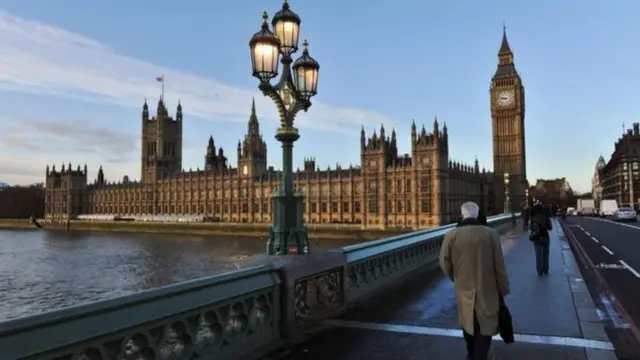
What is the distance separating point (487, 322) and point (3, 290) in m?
33.6

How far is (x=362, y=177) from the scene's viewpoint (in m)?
90.2

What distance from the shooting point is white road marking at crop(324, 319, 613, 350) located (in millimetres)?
6059

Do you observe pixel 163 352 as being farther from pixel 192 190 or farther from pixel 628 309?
pixel 192 190

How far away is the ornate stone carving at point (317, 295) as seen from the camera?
261 inches

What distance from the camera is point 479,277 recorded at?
467 centimetres

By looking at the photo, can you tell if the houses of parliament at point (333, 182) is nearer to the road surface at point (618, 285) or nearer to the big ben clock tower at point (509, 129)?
the big ben clock tower at point (509, 129)

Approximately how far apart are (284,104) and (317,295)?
3.44 m

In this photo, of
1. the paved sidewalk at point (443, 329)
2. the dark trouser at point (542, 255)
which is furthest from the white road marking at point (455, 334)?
the dark trouser at point (542, 255)

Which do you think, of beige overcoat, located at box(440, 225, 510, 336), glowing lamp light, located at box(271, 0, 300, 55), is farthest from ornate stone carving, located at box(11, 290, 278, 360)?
glowing lamp light, located at box(271, 0, 300, 55)

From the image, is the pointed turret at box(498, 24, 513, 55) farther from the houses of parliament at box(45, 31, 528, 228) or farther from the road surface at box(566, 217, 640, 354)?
the road surface at box(566, 217, 640, 354)

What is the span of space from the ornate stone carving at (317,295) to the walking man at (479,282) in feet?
7.95

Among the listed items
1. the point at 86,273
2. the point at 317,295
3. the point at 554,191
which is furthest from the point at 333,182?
the point at 554,191

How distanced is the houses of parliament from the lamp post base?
247ft

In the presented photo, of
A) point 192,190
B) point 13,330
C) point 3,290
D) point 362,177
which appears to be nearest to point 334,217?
point 362,177
